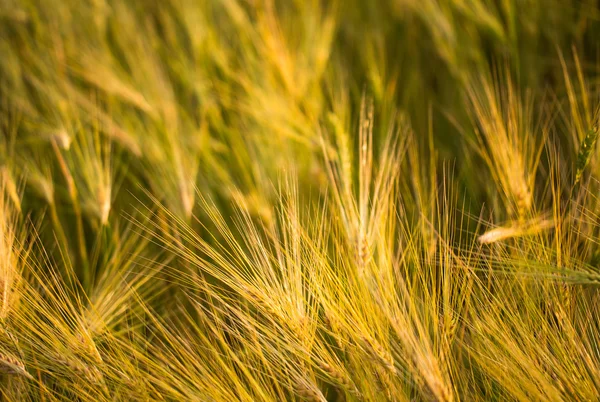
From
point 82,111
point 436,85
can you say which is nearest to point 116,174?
point 82,111

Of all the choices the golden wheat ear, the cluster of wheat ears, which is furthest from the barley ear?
the golden wheat ear

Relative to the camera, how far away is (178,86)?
45.1 inches

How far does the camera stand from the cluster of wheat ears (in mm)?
674

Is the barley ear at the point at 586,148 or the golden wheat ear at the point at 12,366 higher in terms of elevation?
the barley ear at the point at 586,148

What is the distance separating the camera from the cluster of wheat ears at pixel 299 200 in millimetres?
674

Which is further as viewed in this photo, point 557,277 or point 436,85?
point 436,85

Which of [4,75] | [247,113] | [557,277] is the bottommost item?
[557,277]

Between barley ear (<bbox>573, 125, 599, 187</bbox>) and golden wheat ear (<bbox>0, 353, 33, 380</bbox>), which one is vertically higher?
barley ear (<bbox>573, 125, 599, 187</bbox>)

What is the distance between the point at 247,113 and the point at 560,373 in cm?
69

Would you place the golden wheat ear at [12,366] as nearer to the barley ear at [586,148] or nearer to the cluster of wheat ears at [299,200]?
the cluster of wheat ears at [299,200]

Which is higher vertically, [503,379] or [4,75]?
[4,75]

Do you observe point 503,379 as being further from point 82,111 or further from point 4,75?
point 4,75

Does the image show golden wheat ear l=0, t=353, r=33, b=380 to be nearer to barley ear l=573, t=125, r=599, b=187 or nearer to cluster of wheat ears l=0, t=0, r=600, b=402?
cluster of wheat ears l=0, t=0, r=600, b=402

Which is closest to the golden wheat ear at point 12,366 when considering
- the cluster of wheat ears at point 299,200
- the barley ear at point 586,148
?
the cluster of wheat ears at point 299,200
